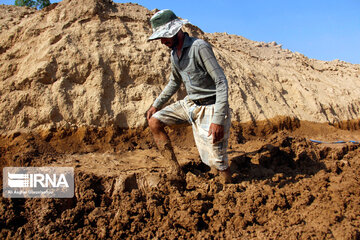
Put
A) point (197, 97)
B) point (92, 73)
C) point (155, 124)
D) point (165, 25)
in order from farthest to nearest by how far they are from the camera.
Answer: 1. point (92, 73)
2. point (155, 124)
3. point (197, 97)
4. point (165, 25)

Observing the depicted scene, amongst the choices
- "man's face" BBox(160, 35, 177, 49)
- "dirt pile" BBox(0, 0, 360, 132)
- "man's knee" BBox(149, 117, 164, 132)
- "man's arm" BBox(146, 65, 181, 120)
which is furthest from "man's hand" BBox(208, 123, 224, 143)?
"dirt pile" BBox(0, 0, 360, 132)

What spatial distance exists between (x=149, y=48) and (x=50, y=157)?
10.1 feet

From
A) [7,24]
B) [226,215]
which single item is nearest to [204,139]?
[226,215]

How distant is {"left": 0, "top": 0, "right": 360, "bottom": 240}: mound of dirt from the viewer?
2.67 m

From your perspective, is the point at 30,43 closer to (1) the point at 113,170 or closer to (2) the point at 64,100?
(2) the point at 64,100

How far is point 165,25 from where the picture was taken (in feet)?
9.77

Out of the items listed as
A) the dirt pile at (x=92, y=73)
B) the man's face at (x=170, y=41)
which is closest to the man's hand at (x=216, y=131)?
the man's face at (x=170, y=41)

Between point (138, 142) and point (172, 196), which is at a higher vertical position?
point (138, 142)

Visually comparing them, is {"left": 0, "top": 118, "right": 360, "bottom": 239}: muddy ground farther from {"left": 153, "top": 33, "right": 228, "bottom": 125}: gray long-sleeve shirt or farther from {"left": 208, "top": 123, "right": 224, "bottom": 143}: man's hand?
{"left": 153, "top": 33, "right": 228, "bottom": 125}: gray long-sleeve shirt

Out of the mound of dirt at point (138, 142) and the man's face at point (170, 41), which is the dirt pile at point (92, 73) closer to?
the mound of dirt at point (138, 142)

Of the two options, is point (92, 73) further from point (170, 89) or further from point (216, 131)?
point (216, 131)

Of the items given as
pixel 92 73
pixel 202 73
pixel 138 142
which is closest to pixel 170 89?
pixel 202 73

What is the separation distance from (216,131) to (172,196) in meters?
0.82

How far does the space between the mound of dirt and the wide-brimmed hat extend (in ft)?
5.15
